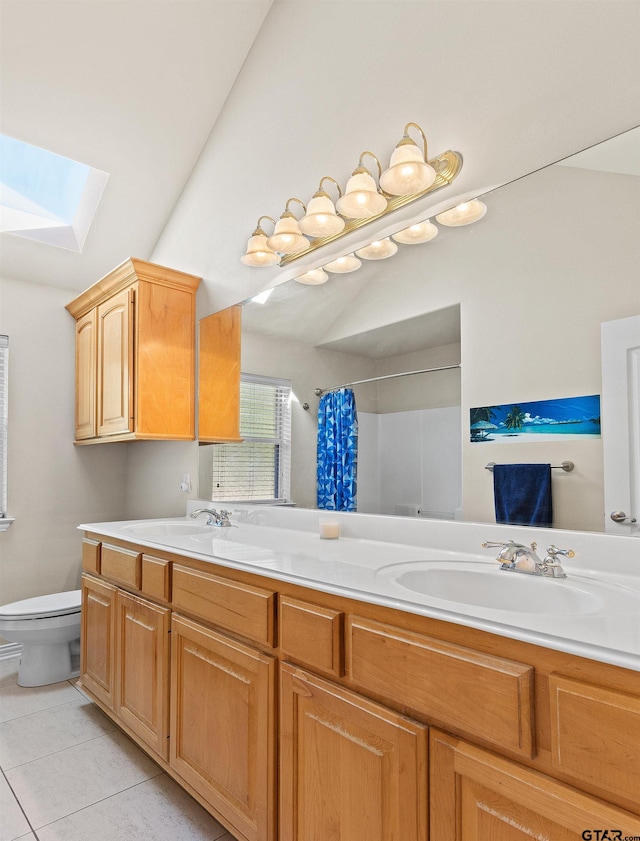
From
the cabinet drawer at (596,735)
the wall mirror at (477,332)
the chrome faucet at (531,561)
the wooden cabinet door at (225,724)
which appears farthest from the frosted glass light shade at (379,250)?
the cabinet drawer at (596,735)

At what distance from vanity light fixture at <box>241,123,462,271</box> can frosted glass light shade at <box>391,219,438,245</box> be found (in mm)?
97

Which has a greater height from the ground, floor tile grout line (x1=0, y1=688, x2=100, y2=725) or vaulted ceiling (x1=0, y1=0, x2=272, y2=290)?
vaulted ceiling (x1=0, y1=0, x2=272, y2=290)

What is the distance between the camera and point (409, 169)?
1753mm

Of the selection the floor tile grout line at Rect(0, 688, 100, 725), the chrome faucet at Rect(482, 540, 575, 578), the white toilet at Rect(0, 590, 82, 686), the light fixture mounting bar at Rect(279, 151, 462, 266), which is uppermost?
the light fixture mounting bar at Rect(279, 151, 462, 266)

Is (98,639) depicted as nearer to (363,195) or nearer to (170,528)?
(170,528)

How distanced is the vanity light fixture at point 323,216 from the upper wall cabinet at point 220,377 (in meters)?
0.69

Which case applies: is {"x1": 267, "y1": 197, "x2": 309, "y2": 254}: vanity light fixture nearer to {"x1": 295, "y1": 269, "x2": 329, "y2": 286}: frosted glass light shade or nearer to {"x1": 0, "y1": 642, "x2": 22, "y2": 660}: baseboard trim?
{"x1": 295, "y1": 269, "x2": 329, "y2": 286}: frosted glass light shade

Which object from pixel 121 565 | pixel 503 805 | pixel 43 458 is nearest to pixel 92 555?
pixel 121 565

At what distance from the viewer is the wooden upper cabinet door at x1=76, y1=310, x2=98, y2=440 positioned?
10.3 feet

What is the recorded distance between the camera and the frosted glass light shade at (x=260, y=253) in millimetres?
2430

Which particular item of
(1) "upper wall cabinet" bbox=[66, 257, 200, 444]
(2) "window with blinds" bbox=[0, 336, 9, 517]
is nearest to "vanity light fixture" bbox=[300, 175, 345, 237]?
(1) "upper wall cabinet" bbox=[66, 257, 200, 444]

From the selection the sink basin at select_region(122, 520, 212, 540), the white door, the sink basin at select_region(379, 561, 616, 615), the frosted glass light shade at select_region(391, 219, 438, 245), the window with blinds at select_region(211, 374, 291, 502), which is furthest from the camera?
the sink basin at select_region(122, 520, 212, 540)

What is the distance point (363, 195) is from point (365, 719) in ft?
5.38

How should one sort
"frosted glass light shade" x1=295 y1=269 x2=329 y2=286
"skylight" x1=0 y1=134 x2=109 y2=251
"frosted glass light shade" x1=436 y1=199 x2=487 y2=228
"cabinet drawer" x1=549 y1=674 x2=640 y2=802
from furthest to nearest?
"skylight" x1=0 y1=134 x2=109 y2=251, "frosted glass light shade" x1=295 y1=269 x2=329 y2=286, "frosted glass light shade" x1=436 y1=199 x2=487 y2=228, "cabinet drawer" x1=549 y1=674 x2=640 y2=802
